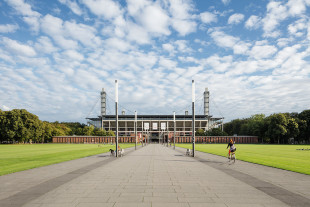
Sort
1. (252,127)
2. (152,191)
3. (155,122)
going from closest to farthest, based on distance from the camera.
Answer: (152,191)
(252,127)
(155,122)

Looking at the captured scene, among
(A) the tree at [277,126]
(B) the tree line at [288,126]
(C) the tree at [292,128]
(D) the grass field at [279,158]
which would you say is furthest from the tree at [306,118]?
(D) the grass field at [279,158]

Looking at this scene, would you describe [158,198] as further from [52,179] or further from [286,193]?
[52,179]

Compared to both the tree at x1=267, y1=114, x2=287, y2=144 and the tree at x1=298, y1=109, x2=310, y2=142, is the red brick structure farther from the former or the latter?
the tree at x1=298, y1=109, x2=310, y2=142

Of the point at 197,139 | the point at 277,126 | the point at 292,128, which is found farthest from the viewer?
the point at 197,139

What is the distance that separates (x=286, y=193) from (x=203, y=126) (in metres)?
145

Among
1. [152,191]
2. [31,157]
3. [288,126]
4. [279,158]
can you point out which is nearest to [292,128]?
[288,126]

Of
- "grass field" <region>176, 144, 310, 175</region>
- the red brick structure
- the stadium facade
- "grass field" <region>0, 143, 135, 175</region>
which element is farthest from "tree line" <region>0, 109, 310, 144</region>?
"grass field" <region>176, 144, 310, 175</region>

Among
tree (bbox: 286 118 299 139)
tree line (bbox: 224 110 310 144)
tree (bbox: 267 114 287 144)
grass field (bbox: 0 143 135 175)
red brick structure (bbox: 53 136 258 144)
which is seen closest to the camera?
grass field (bbox: 0 143 135 175)

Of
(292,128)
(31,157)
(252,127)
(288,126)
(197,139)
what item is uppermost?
(288,126)

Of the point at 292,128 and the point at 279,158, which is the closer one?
the point at 279,158

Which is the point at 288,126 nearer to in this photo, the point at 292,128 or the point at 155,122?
the point at 292,128

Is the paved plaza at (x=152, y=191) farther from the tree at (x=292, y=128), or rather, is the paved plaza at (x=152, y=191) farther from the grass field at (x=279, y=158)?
the tree at (x=292, y=128)

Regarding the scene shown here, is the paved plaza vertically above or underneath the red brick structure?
above

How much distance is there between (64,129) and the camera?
403 feet
